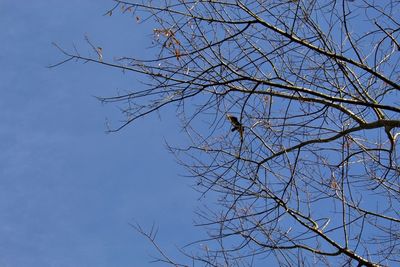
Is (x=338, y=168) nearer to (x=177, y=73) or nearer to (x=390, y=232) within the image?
(x=390, y=232)

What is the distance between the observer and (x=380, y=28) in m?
3.92

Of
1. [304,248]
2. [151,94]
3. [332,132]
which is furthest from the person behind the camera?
[304,248]

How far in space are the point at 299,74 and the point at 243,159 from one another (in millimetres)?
666

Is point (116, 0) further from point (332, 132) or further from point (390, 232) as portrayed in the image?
point (390, 232)

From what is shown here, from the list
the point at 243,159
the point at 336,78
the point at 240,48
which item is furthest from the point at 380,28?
the point at 243,159

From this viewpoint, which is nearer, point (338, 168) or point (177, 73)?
point (177, 73)

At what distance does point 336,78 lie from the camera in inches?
167

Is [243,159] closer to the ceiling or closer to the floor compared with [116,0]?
closer to the floor

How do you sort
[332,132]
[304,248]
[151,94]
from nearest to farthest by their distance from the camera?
1. [151,94]
2. [332,132]
3. [304,248]

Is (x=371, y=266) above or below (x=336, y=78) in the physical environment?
below

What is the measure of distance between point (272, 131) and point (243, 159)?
0.33m

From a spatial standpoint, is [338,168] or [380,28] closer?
[380,28]

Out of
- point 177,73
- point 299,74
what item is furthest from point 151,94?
point 299,74

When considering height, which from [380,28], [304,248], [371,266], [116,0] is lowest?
[371,266]
